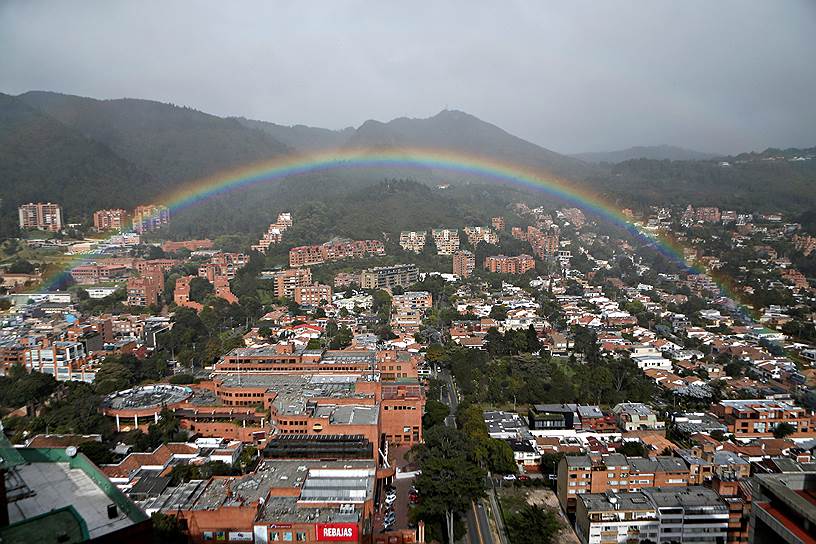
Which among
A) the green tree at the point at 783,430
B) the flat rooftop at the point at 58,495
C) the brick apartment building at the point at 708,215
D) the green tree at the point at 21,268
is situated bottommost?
the green tree at the point at 783,430

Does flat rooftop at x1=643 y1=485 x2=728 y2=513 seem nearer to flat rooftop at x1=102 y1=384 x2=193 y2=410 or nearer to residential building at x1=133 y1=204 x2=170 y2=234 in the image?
flat rooftop at x1=102 y1=384 x2=193 y2=410

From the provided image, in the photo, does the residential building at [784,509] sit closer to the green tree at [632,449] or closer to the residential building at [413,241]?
the green tree at [632,449]

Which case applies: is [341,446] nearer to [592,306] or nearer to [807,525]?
[807,525]

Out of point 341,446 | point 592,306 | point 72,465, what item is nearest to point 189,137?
point 592,306

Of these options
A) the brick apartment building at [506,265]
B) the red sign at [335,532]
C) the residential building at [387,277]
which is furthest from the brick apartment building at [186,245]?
the red sign at [335,532]

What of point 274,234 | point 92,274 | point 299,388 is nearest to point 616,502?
point 299,388

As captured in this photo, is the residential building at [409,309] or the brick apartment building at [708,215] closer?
the residential building at [409,309]
